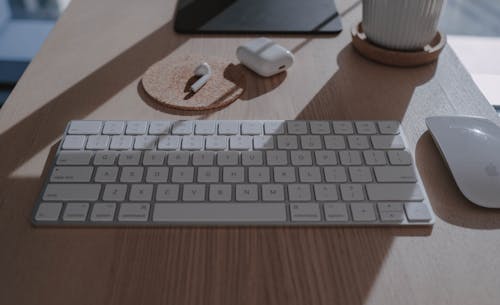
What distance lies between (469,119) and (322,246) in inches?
10.5

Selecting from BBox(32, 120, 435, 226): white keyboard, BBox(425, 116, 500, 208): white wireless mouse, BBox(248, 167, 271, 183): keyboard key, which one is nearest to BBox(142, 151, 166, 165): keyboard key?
BBox(32, 120, 435, 226): white keyboard

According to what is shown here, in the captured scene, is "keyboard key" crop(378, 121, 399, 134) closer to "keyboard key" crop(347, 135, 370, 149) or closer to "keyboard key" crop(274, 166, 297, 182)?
"keyboard key" crop(347, 135, 370, 149)

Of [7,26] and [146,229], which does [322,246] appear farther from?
[7,26]

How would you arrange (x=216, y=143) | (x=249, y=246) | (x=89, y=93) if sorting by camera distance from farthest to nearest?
(x=89, y=93), (x=216, y=143), (x=249, y=246)

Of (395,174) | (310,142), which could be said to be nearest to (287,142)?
(310,142)

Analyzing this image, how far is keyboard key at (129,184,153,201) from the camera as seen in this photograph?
0.49 m

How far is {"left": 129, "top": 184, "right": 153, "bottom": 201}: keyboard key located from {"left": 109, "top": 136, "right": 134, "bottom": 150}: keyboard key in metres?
0.07

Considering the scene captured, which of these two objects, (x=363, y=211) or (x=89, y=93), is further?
(x=89, y=93)

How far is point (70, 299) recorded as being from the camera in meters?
0.40

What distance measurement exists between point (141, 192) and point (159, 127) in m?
0.12

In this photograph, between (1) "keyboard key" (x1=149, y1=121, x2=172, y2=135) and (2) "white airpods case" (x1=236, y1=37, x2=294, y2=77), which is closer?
(1) "keyboard key" (x1=149, y1=121, x2=172, y2=135)

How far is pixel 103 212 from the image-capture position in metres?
0.47

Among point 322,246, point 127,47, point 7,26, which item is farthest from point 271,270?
point 7,26

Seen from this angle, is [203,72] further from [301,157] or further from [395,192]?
[395,192]
